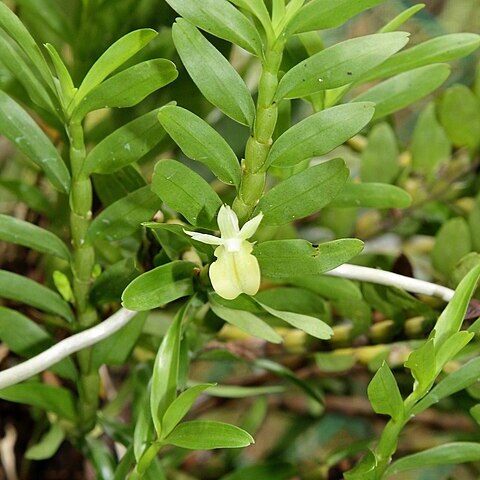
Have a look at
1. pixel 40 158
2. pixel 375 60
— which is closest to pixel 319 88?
pixel 375 60

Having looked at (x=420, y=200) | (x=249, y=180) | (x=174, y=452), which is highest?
(x=249, y=180)

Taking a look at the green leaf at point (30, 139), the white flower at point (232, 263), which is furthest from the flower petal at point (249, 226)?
the green leaf at point (30, 139)

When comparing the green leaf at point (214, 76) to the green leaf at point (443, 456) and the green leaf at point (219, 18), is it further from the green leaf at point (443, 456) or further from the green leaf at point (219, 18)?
the green leaf at point (443, 456)

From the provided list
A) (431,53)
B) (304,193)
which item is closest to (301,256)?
(304,193)

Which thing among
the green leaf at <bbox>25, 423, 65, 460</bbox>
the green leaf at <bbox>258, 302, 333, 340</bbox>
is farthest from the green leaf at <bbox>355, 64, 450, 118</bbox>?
the green leaf at <bbox>25, 423, 65, 460</bbox>

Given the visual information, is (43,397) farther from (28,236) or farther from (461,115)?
(461,115)

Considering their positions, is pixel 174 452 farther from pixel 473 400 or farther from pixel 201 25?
pixel 201 25

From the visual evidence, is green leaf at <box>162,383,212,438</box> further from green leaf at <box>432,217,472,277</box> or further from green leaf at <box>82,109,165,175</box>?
green leaf at <box>432,217,472,277</box>
